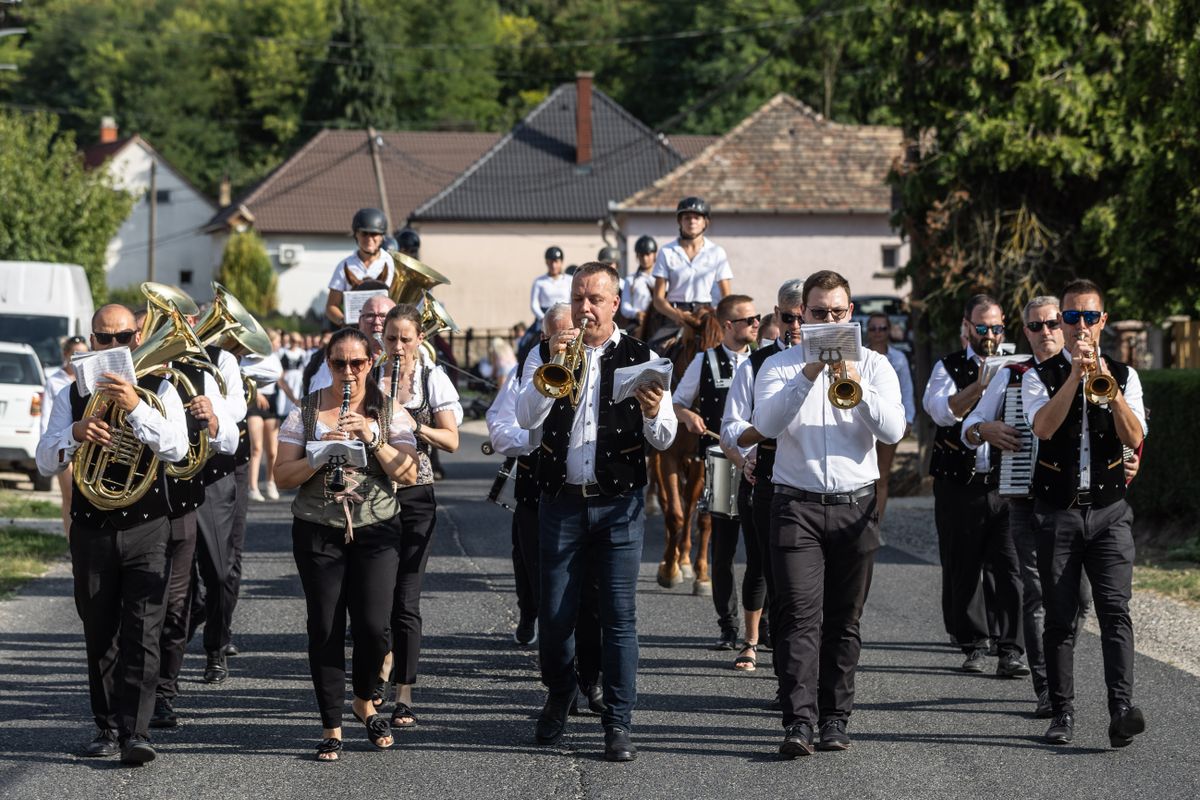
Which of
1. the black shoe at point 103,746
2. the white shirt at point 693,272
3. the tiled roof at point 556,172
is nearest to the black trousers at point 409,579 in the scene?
the black shoe at point 103,746

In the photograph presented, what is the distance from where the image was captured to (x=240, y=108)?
300ft

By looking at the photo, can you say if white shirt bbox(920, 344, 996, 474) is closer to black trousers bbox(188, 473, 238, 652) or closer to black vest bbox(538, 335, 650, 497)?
black vest bbox(538, 335, 650, 497)

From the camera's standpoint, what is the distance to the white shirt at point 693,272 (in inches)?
553

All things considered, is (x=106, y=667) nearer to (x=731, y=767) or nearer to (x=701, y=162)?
(x=731, y=767)

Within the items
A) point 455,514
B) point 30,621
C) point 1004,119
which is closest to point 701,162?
point 1004,119

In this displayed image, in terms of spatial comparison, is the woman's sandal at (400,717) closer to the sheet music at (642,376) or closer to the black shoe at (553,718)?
the black shoe at (553,718)

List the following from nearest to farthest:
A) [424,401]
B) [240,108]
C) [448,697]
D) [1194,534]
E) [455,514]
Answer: [424,401], [448,697], [1194,534], [455,514], [240,108]

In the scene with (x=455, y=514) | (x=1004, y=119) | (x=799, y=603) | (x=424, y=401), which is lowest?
(x=455, y=514)

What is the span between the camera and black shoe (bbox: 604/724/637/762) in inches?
304

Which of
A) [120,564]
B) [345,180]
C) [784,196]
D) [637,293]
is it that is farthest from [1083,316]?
[345,180]

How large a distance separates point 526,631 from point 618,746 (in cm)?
296

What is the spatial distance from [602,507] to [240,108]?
8698 cm

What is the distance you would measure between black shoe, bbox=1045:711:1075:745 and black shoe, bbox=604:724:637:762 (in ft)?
6.29

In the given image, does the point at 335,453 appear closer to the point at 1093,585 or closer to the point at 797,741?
the point at 797,741
